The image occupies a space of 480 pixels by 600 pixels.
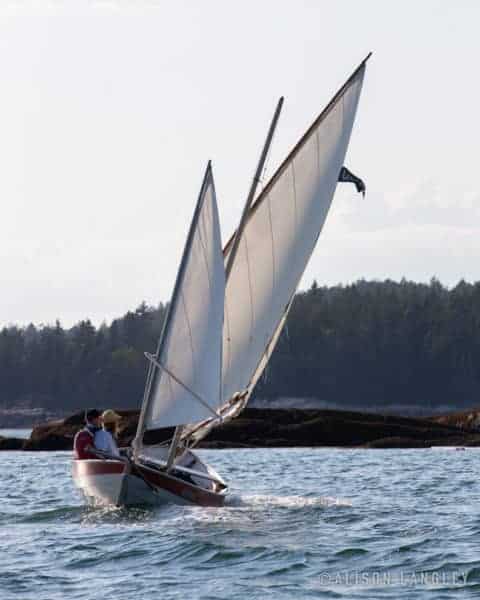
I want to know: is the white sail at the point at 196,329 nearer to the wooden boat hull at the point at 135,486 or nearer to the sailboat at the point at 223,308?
the sailboat at the point at 223,308

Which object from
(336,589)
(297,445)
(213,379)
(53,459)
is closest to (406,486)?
(213,379)

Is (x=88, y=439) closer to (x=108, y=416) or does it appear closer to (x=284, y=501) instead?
(x=108, y=416)

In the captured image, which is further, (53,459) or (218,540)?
(53,459)

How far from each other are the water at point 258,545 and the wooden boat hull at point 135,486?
1.12 ft

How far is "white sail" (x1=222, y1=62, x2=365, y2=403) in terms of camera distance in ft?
116

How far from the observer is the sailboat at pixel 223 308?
111 ft

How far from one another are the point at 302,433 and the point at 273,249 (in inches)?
1813

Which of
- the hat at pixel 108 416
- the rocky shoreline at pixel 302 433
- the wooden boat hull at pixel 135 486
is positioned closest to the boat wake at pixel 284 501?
the wooden boat hull at pixel 135 486

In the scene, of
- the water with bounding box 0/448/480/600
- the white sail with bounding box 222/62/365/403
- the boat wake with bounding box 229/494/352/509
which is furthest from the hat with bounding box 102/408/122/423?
the white sail with bounding box 222/62/365/403

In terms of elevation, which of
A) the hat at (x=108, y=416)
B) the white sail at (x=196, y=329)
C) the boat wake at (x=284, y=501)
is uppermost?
the white sail at (x=196, y=329)

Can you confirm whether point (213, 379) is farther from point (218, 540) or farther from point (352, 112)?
point (352, 112)

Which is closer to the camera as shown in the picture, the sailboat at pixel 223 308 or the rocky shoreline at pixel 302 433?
the sailboat at pixel 223 308

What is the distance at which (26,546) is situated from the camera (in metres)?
30.3

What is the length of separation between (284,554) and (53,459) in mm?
41601
